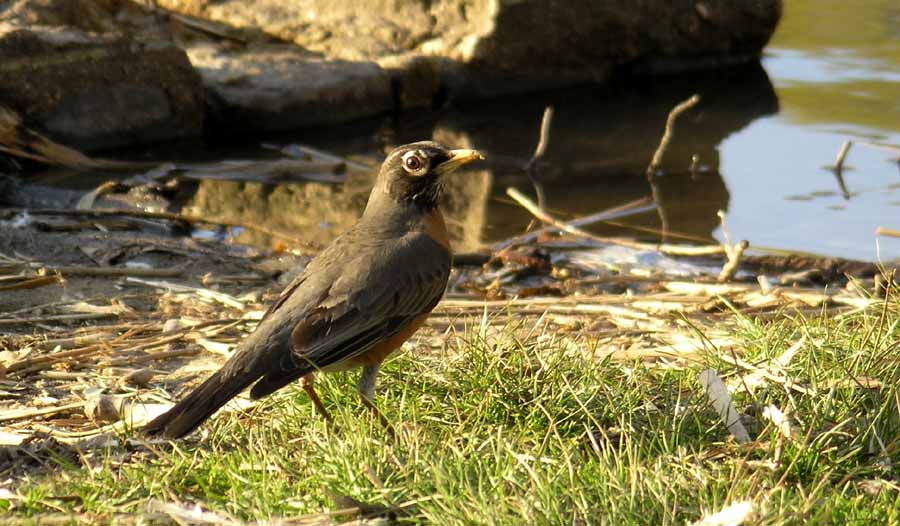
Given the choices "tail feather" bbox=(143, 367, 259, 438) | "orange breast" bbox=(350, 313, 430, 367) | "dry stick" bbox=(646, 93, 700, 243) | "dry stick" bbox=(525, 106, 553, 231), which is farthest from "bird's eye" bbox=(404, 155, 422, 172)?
"dry stick" bbox=(525, 106, 553, 231)

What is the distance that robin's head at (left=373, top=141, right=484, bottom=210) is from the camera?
4.95m

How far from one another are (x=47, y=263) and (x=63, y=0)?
376 centimetres

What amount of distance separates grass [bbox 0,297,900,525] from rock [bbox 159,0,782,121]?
20.9 ft

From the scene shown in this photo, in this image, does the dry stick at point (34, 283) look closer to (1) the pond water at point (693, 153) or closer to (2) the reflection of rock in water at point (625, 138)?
(1) the pond water at point (693, 153)

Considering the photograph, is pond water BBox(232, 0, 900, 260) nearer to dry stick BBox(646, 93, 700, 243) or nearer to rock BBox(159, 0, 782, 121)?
dry stick BBox(646, 93, 700, 243)

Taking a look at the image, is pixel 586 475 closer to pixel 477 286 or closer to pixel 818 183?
pixel 477 286

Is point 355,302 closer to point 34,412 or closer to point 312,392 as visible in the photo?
point 312,392

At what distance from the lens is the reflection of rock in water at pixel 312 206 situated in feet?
26.5

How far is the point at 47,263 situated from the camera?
6.53 m

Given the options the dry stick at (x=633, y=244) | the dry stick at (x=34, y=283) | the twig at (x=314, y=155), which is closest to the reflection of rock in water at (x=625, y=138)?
the dry stick at (x=633, y=244)

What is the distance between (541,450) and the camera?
3.69m

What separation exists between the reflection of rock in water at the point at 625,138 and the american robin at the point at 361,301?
314 cm

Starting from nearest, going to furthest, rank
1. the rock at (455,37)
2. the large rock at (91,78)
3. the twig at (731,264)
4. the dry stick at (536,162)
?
the twig at (731,264)
the dry stick at (536,162)
the large rock at (91,78)
the rock at (455,37)

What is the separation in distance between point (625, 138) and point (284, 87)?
2697 mm
